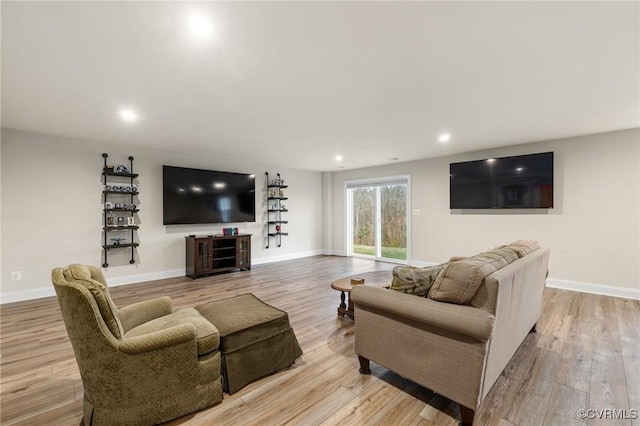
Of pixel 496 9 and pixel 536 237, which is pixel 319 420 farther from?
pixel 536 237

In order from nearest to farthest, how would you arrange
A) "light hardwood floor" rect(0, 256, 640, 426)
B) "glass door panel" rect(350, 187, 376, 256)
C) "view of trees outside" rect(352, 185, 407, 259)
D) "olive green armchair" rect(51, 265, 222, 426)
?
"olive green armchair" rect(51, 265, 222, 426) → "light hardwood floor" rect(0, 256, 640, 426) → "view of trees outside" rect(352, 185, 407, 259) → "glass door panel" rect(350, 187, 376, 256)

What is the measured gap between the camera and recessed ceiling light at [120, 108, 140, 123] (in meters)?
3.13

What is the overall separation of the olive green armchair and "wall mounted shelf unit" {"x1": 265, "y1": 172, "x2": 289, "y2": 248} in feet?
16.1

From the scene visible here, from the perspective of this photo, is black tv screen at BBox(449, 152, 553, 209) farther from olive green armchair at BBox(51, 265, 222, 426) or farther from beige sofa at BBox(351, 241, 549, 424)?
olive green armchair at BBox(51, 265, 222, 426)

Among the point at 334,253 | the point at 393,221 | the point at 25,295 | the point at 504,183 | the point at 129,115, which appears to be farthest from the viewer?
the point at 334,253

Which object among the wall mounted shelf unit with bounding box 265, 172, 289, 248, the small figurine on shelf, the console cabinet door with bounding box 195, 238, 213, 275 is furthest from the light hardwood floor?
the wall mounted shelf unit with bounding box 265, 172, 289, 248

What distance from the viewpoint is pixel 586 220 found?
13.9ft

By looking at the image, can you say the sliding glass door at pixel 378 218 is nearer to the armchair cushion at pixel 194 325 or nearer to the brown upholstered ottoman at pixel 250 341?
the brown upholstered ottoman at pixel 250 341

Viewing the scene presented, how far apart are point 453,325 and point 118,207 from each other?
16.6ft

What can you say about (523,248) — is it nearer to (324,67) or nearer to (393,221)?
(324,67)

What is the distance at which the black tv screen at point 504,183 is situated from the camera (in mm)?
4508

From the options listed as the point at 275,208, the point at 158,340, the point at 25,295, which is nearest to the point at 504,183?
the point at 275,208

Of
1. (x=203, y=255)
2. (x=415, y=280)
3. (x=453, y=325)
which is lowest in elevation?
(x=203, y=255)

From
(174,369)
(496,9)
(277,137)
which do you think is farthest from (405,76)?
(174,369)
